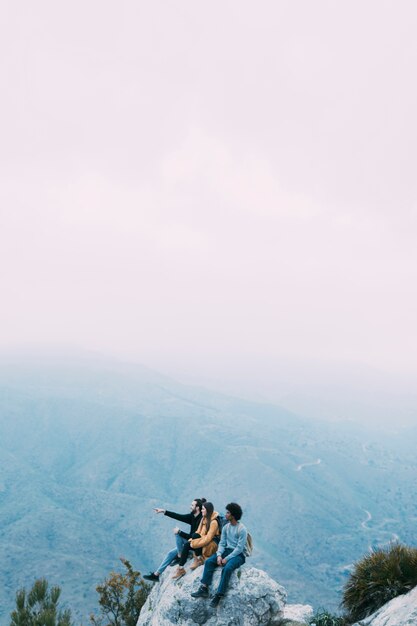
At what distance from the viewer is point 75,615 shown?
13625 centimetres

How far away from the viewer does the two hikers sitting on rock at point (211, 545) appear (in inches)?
570

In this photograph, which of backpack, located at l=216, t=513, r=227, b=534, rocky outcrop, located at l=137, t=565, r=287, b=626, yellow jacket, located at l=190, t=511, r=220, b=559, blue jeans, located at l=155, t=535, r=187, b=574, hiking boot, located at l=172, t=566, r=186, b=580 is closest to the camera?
rocky outcrop, located at l=137, t=565, r=287, b=626

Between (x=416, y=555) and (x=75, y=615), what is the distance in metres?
161

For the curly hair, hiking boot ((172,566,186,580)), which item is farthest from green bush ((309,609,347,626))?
hiking boot ((172,566,186,580))

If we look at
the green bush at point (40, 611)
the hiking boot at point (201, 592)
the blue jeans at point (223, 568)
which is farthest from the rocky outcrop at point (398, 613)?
the green bush at point (40, 611)

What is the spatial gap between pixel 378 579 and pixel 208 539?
5851 mm

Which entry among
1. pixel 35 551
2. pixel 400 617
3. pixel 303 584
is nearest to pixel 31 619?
pixel 400 617

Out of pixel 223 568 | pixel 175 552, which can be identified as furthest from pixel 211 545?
pixel 175 552

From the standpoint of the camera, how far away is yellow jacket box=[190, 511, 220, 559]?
1543 cm

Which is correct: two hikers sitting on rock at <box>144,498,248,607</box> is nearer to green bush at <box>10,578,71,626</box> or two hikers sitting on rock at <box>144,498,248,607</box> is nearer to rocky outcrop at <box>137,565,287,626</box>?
rocky outcrop at <box>137,565,287,626</box>

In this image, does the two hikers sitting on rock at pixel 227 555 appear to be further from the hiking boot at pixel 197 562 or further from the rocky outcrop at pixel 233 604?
the hiking boot at pixel 197 562

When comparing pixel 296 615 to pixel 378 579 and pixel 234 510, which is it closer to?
pixel 378 579

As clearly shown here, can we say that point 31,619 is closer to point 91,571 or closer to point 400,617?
point 400,617

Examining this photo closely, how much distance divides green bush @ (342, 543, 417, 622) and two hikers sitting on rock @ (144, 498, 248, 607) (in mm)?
3957
